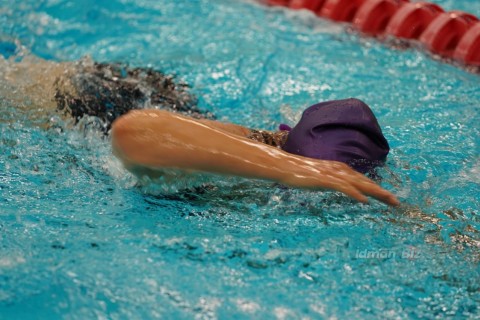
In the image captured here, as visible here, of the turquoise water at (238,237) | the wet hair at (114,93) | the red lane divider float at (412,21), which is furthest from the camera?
the red lane divider float at (412,21)

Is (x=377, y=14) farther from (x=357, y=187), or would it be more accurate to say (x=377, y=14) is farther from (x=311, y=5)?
(x=357, y=187)

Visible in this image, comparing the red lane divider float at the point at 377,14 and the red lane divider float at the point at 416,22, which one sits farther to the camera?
the red lane divider float at the point at 377,14

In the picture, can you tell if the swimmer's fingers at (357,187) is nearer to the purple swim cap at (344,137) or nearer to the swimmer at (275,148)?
the swimmer at (275,148)

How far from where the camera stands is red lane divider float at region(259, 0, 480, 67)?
360 centimetres

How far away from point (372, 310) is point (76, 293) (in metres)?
0.76

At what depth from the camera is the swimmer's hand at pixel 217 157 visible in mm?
1761

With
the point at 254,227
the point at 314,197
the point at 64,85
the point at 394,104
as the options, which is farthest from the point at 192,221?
the point at 394,104

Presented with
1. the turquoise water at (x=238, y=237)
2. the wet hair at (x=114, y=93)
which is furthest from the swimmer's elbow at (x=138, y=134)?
the wet hair at (x=114, y=93)

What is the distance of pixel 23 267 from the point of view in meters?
1.76

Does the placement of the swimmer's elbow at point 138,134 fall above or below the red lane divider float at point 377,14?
below

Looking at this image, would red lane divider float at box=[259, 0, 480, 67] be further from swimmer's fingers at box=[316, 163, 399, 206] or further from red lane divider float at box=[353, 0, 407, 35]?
swimmer's fingers at box=[316, 163, 399, 206]

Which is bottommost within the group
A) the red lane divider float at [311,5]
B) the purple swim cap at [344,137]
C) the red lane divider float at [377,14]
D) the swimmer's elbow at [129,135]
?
the swimmer's elbow at [129,135]

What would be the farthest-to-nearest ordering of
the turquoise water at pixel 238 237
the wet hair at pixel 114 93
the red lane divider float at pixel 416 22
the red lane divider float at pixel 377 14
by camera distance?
the red lane divider float at pixel 377 14, the red lane divider float at pixel 416 22, the wet hair at pixel 114 93, the turquoise water at pixel 238 237

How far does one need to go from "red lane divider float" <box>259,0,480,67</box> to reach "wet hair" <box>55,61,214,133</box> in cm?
151
